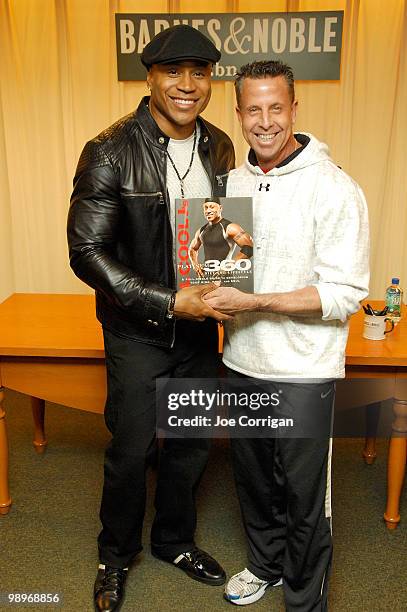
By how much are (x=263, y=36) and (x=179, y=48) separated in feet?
7.33

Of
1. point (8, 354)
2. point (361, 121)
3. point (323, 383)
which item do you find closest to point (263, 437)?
point (323, 383)

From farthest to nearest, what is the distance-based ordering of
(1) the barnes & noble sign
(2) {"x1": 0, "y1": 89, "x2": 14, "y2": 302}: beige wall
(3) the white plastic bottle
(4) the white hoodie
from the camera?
(2) {"x1": 0, "y1": 89, "x2": 14, "y2": 302}: beige wall
(1) the barnes & noble sign
(3) the white plastic bottle
(4) the white hoodie

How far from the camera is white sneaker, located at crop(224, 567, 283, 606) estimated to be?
1.96m

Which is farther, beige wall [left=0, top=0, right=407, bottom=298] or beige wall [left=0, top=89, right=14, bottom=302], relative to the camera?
beige wall [left=0, top=89, right=14, bottom=302]

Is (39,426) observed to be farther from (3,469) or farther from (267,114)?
A: (267,114)

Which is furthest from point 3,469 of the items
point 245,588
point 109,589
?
point 245,588

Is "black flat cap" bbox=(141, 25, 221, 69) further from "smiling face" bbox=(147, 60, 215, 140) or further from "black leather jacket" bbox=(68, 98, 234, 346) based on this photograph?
"black leather jacket" bbox=(68, 98, 234, 346)

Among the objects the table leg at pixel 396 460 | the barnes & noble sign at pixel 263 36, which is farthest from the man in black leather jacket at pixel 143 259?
the barnes & noble sign at pixel 263 36

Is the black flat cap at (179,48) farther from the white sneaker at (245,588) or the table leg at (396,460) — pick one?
the white sneaker at (245,588)

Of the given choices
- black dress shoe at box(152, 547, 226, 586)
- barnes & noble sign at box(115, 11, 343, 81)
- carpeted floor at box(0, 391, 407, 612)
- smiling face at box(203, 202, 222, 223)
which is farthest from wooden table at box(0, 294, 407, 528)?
barnes & noble sign at box(115, 11, 343, 81)

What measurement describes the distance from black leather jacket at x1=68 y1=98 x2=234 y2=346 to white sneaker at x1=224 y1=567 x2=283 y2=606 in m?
0.85

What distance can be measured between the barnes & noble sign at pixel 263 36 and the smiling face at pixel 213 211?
7.85 ft

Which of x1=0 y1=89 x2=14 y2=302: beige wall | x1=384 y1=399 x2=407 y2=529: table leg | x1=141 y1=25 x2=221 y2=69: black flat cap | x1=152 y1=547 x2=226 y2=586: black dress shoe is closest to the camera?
x1=141 y1=25 x2=221 y2=69: black flat cap

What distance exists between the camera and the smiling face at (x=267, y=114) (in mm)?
1532
